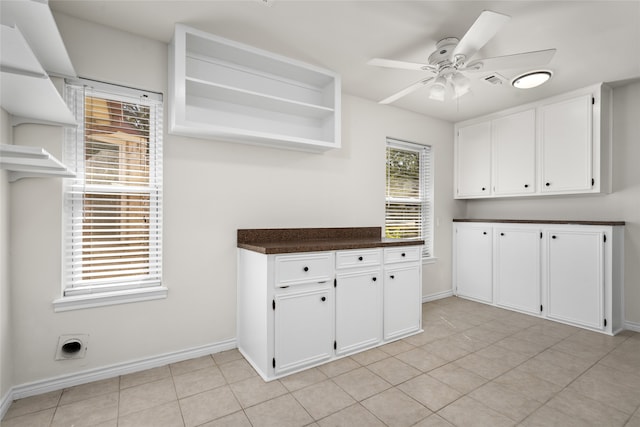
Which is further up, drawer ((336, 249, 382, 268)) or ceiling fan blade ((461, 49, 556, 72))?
ceiling fan blade ((461, 49, 556, 72))

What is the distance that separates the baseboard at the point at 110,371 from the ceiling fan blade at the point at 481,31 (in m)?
2.86

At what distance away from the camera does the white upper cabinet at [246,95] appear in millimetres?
2314

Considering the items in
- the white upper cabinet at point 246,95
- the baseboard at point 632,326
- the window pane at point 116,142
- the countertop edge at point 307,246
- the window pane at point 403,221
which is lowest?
the baseboard at point 632,326

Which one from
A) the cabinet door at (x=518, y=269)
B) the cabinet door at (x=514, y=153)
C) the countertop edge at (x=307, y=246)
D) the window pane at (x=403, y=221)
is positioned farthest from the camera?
the window pane at (x=403, y=221)

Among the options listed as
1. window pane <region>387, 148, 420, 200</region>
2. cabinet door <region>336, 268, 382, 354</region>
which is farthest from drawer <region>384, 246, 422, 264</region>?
window pane <region>387, 148, 420, 200</region>

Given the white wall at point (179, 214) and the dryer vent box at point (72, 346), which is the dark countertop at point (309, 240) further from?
the dryer vent box at point (72, 346)

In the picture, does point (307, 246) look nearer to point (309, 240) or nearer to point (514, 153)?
point (309, 240)

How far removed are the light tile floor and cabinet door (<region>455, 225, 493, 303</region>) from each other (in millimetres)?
1317

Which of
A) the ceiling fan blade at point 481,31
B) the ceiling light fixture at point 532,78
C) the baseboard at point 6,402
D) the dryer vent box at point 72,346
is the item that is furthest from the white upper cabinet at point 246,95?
the baseboard at point 6,402

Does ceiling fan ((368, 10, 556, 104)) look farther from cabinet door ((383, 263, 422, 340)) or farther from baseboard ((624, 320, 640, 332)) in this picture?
baseboard ((624, 320, 640, 332))

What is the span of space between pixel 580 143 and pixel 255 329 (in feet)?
12.3

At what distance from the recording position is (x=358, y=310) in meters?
2.65

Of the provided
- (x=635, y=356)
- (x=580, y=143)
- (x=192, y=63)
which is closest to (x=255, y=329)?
(x=192, y=63)

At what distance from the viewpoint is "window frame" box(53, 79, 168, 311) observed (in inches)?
85.2
